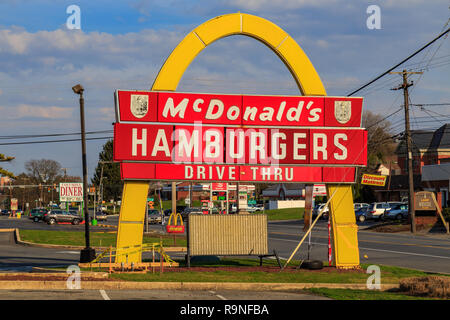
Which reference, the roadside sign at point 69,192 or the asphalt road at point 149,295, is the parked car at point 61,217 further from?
the asphalt road at point 149,295

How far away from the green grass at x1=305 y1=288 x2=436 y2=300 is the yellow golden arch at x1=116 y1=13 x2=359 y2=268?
4.46 m

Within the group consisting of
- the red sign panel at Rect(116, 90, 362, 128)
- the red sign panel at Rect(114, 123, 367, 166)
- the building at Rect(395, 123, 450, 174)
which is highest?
the building at Rect(395, 123, 450, 174)

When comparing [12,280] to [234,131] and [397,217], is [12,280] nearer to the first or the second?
[234,131]

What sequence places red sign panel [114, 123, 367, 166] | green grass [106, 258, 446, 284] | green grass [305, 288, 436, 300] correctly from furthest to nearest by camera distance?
red sign panel [114, 123, 367, 166], green grass [106, 258, 446, 284], green grass [305, 288, 436, 300]

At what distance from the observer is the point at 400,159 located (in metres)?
96.2

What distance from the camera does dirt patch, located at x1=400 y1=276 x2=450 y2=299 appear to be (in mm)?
14805

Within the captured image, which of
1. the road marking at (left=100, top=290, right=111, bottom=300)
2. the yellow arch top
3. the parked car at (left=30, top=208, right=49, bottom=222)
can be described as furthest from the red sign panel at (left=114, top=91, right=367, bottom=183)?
the parked car at (left=30, top=208, right=49, bottom=222)

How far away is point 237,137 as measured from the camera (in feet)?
66.3

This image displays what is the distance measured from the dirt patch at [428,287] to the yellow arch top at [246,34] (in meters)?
7.68

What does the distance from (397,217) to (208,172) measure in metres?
43.1

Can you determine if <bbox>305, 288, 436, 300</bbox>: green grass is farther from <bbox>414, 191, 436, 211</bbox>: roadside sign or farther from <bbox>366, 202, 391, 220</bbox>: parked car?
<bbox>366, 202, 391, 220</bbox>: parked car

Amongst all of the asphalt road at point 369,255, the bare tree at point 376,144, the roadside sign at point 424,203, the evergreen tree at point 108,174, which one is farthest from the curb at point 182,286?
the evergreen tree at point 108,174

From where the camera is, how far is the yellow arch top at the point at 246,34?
19.9 meters

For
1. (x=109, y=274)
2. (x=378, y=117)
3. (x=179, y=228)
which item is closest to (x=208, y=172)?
(x=109, y=274)
